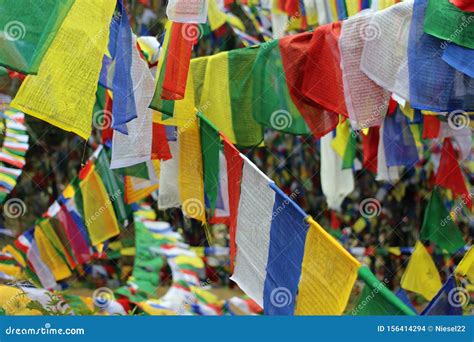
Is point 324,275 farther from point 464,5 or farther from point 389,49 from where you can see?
point 464,5

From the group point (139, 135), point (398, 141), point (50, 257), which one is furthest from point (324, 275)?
point (50, 257)

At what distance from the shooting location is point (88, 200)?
641cm

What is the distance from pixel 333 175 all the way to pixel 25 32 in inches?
159

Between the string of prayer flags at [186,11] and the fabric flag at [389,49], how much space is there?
768 mm

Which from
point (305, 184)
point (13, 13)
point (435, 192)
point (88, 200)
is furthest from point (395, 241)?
point (13, 13)

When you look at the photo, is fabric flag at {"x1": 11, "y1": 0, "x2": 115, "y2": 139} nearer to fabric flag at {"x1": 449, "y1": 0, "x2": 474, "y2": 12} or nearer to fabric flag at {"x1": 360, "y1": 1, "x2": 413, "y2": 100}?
fabric flag at {"x1": 360, "y1": 1, "x2": 413, "y2": 100}

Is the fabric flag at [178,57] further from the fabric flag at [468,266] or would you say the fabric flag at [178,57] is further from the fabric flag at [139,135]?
the fabric flag at [468,266]

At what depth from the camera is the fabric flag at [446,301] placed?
428 centimetres

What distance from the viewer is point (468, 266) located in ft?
13.3

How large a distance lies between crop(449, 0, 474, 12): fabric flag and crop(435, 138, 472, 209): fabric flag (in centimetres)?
283

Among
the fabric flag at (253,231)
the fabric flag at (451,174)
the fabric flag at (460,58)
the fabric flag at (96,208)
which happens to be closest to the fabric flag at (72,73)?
the fabric flag at (253,231)

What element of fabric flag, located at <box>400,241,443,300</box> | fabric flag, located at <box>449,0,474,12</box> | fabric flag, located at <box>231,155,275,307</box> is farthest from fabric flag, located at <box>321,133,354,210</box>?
fabric flag, located at <box>449,0,474,12</box>

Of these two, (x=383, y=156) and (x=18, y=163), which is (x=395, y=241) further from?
(x=18, y=163)

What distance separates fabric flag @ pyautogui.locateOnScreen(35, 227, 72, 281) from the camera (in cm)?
677
